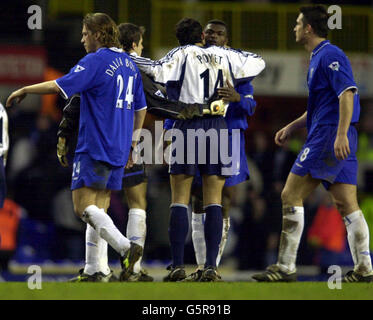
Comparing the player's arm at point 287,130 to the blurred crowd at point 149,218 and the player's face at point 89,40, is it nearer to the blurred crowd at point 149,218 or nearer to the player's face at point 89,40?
the player's face at point 89,40

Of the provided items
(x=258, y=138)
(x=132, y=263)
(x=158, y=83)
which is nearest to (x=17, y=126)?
(x=258, y=138)

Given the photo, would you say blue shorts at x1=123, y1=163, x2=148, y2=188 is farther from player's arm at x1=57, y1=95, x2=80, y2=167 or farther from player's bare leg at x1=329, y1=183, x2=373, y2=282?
player's bare leg at x1=329, y1=183, x2=373, y2=282

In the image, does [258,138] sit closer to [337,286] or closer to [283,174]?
[283,174]

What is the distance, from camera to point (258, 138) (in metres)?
15.8

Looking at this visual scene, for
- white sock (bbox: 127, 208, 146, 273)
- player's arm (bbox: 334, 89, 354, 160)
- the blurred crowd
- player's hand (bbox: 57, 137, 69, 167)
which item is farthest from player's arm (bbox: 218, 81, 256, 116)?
the blurred crowd

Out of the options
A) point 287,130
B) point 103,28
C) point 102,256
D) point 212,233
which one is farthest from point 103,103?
point 287,130

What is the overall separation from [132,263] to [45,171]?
24.2ft

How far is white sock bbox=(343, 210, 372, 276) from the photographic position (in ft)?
25.8

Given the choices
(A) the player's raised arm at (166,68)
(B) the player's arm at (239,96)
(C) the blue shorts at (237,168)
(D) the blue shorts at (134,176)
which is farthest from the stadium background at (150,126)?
(A) the player's raised arm at (166,68)

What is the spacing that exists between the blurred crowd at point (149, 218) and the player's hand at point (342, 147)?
6098 mm

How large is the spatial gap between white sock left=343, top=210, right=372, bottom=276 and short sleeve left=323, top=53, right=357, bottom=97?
0.97 m

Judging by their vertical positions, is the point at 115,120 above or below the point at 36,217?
above

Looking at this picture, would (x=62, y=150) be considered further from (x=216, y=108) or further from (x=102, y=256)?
(x=216, y=108)

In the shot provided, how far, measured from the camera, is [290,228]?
7934 mm
